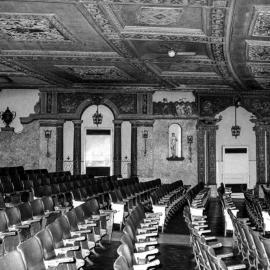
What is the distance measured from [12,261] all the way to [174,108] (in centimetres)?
1631

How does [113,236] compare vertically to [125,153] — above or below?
below

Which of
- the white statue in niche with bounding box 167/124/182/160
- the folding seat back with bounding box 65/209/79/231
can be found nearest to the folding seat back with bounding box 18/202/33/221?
the folding seat back with bounding box 65/209/79/231

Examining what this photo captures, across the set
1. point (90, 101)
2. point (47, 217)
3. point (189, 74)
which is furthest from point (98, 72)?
point (47, 217)

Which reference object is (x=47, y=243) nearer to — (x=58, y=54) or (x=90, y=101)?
(x=58, y=54)

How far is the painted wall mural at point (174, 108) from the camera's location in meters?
20.3

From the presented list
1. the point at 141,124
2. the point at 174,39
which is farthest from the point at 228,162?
the point at 174,39

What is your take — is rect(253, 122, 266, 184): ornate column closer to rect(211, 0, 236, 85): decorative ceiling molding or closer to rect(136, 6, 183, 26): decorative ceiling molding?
rect(211, 0, 236, 85): decorative ceiling molding

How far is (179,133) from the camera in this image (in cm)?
2041

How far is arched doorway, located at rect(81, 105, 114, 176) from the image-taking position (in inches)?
806

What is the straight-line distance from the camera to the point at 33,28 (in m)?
10.3

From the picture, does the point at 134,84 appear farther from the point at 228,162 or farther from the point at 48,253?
the point at 48,253

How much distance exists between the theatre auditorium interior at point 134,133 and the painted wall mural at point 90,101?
0.14ft

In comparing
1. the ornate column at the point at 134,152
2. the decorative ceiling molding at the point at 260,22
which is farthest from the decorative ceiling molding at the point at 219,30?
the ornate column at the point at 134,152

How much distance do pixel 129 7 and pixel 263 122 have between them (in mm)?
12787
